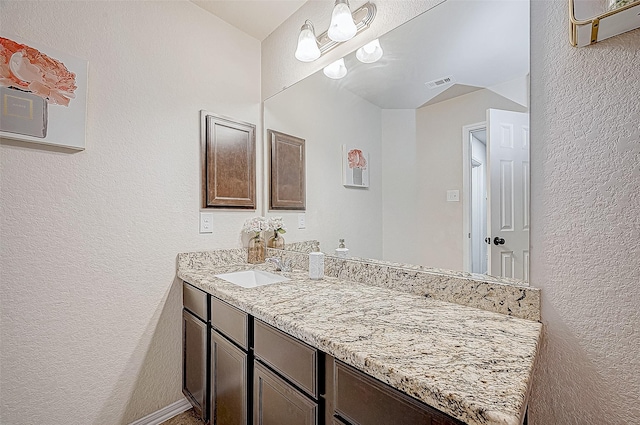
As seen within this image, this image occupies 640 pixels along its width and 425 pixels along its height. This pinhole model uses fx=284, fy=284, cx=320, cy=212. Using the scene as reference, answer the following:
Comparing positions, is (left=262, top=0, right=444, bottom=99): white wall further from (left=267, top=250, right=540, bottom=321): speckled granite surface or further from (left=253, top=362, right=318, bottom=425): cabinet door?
(left=253, top=362, right=318, bottom=425): cabinet door

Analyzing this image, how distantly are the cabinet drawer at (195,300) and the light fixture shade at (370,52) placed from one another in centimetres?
149

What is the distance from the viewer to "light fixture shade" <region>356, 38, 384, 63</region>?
56.5 inches

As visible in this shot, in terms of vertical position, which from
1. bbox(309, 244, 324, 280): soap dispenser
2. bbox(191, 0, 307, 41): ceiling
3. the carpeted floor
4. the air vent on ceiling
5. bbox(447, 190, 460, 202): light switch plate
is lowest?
the carpeted floor

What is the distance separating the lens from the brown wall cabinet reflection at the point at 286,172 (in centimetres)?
193

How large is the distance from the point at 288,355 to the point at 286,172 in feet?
4.30

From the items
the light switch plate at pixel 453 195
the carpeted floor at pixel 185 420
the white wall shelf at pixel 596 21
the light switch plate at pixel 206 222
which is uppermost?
the white wall shelf at pixel 596 21

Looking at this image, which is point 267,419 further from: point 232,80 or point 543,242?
point 232,80

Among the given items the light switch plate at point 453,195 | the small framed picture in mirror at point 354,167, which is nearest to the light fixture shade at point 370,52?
the small framed picture in mirror at point 354,167

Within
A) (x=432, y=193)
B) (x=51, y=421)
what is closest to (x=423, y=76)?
(x=432, y=193)

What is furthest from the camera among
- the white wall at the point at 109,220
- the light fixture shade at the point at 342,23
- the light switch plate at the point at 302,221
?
the light switch plate at the point at 302,221

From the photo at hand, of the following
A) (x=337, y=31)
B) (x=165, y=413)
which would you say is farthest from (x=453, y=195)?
(x=165, y=413)

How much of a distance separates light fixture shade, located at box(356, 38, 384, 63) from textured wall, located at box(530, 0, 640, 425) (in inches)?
26.3

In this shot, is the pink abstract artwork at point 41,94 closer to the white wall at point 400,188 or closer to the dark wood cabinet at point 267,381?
the dark wood cabinet at point 267,381

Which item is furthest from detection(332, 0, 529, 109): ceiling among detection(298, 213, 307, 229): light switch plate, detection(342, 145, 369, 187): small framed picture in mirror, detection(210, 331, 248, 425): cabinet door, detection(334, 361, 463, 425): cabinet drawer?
detection(210, 331, 248, 425): cabinet door
